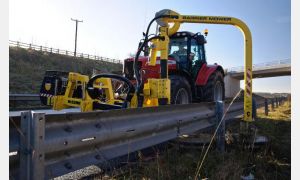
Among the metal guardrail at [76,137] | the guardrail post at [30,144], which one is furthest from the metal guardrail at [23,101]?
the guardrail post at [30,144]

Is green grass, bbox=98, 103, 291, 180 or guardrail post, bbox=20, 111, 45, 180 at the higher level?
guardrail post, bbox=20, 111, 45, 180

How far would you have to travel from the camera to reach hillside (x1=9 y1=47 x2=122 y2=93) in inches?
1024

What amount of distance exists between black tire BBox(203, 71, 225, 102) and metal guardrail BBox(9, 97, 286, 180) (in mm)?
5479

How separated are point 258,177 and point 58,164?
2.56 m

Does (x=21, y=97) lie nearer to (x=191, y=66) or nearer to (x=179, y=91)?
(x=191, y=66)

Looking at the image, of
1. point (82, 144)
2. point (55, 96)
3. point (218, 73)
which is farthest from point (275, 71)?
point (82, 144)

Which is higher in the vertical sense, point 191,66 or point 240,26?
point 240,26

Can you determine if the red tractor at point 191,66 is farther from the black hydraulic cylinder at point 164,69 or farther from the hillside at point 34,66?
the hillside at point 34,66

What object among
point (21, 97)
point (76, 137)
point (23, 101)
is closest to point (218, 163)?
point (76, 137)

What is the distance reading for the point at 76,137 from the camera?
8.73 ft

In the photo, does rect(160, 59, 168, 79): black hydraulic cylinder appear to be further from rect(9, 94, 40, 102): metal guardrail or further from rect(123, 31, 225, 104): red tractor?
rect(9, 94, 40, 102): metal guardrail

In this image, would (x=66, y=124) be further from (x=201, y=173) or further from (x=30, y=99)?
(x=30, y=99)

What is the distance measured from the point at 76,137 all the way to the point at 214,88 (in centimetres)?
790

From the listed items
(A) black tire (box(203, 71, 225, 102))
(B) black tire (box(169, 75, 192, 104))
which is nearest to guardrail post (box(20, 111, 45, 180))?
(B) black tire (box(169, 75, 192, 104))
